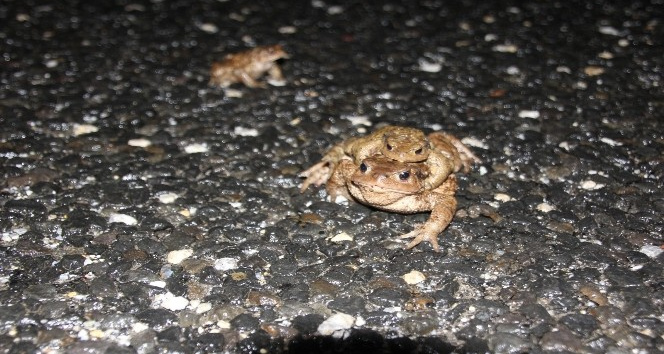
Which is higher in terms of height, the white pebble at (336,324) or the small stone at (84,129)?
the white pebble at (336,324)

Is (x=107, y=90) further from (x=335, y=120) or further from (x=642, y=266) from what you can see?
(x=642, y=266)

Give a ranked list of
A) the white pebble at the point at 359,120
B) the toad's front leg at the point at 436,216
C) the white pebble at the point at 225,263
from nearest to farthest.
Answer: the white pebble at the point at 225,263 < the toad's front leg at the point at 436,216 < the white pebble at the point at 359,120

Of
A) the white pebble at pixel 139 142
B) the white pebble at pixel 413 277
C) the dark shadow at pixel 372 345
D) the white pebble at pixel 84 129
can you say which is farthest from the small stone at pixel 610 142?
the white pebble at pixel 84 129

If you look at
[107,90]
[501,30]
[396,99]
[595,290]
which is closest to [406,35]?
[501,30]

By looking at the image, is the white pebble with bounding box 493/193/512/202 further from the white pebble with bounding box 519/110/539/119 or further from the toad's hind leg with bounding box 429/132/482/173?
the white pebble with bounding box 519/110/539/119

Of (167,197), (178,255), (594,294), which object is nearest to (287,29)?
(167,197)

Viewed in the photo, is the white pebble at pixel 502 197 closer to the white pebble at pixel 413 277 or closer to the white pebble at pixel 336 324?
the white pebble at pixel 413 277

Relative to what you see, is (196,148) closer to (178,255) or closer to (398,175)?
(178,255)
